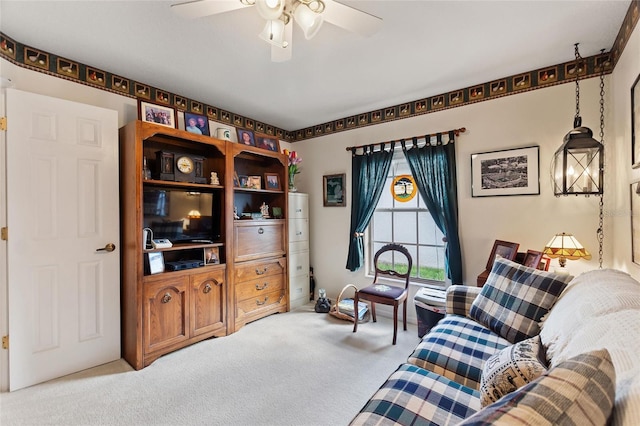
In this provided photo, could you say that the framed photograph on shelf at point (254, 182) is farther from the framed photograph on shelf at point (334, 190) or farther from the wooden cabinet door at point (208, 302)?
the wooden cabinet door at point (208, 302)

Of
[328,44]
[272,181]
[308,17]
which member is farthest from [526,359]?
[272,181]

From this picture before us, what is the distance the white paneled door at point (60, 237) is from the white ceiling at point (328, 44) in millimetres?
588

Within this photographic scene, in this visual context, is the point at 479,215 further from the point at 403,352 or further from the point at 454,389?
the point at 454,389

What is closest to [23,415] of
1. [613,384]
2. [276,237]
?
[276,237]

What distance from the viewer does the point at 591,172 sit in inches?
82.4

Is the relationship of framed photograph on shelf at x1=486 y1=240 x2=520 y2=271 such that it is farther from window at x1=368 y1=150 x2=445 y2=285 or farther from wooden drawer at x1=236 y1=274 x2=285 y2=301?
wooden drawer at x1=236 y1=274 x2=285 y2=301

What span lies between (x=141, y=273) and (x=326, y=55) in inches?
95.3

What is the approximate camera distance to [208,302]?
2.89 metres

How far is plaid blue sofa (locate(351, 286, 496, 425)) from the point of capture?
112 centimetres

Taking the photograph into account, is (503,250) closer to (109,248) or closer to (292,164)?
(292,164)

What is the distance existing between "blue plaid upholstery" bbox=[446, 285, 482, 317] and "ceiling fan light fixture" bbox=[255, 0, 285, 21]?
7.46 feet

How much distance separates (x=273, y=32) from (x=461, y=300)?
2.28m

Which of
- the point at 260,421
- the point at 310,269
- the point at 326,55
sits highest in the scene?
the point at 326,55

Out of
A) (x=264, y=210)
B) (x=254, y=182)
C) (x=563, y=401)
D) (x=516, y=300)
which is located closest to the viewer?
(x=563, y=401)
